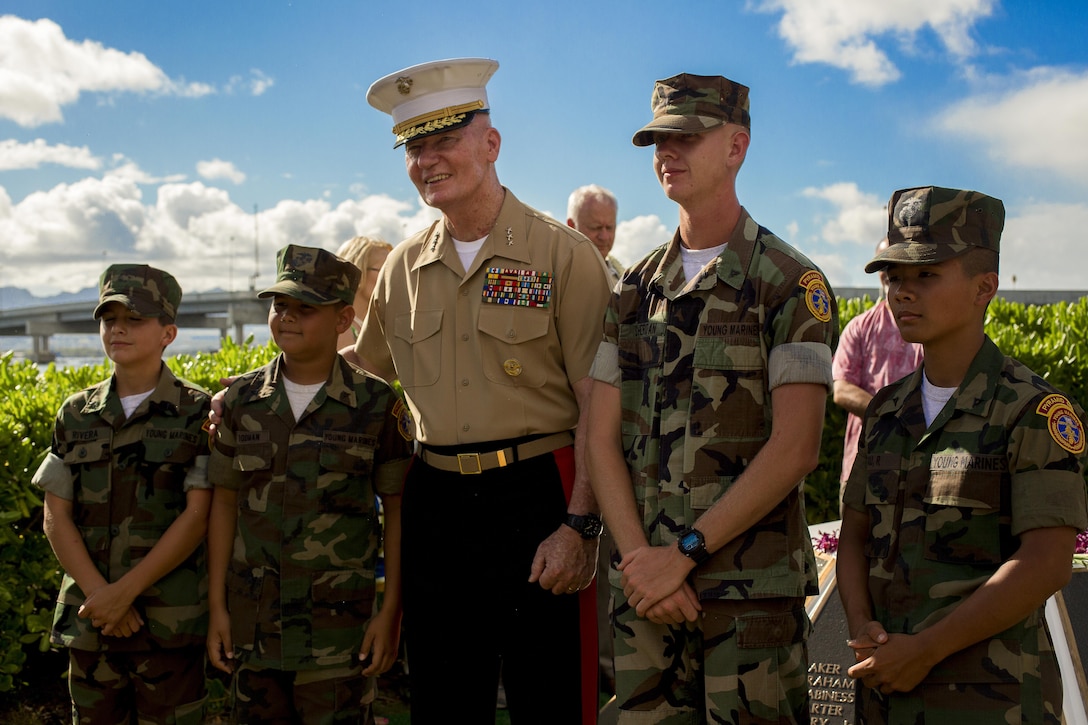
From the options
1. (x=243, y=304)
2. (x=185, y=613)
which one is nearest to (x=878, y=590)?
(x=185, y=613)

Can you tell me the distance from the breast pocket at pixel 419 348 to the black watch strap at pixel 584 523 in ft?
2.18

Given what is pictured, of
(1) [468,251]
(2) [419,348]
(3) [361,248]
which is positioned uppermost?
(3) [361,248]

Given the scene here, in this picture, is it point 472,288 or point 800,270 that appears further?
point 472,288

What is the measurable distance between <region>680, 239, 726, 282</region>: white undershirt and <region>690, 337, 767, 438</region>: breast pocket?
10.2 inches

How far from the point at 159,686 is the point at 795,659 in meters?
2.36

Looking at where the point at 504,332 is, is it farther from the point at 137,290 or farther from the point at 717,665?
the point at 137,290

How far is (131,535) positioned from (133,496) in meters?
0.14

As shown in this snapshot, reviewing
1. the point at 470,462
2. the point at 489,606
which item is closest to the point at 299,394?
the point at 470,462

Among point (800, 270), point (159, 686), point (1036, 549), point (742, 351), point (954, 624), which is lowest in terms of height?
point (159, 686)

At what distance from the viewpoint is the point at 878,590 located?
255 centimetres

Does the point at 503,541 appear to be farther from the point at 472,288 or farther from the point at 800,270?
the point at 800,270

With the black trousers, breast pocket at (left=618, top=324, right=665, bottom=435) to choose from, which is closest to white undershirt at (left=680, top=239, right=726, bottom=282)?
breast pocket at (left=618, top=324, right=665, bottom=435)

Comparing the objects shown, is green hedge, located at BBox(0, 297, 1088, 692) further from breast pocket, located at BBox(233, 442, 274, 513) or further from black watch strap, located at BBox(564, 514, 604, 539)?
black watch strap, located at BBox(564, 514, 604, 539)

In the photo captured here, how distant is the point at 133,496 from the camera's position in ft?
11.7
